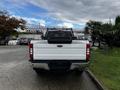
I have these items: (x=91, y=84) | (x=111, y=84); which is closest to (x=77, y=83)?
(x=91, y=84)

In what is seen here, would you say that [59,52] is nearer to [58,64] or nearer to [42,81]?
[58,64]

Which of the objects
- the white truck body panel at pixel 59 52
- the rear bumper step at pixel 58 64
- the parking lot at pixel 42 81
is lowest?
the parking lot at pixel 42 81

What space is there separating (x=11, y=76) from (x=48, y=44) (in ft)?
8.22

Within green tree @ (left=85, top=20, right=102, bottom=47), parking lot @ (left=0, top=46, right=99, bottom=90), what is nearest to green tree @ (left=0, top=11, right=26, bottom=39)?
green tree @ (left=85, top=20, right=102, bottom=47)

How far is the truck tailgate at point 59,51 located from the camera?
424 inches

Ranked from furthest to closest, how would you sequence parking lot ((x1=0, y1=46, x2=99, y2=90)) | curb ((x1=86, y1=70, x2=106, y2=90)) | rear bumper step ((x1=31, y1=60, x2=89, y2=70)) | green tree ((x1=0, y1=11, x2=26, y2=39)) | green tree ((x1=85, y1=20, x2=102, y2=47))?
green tree ((x1=0, y1=11, x2=26, y2=39))
green tree ((x1=85, y1=20, x2=102, y2=47))
rear bumper step ((x1=31, y1=60, x2=89, y2=70))
parking lot ((x1=0, y1=46, x2=99, y2=90))
curb ((x1=86, y1=70, x2=106, y2=90))

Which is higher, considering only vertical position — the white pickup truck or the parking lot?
the white pickup truck

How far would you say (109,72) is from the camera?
13281 mm

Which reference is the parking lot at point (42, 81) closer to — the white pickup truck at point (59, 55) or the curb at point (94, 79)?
the curb at point (94, 79)

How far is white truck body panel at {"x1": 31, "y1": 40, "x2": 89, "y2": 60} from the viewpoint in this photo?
1077 cm

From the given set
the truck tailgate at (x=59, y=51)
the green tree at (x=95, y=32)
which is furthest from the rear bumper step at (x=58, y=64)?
the green tree at (x=95, y=32)

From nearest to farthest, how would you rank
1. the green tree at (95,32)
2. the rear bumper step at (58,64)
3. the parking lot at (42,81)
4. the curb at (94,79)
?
the curb at (94,79) < the parking lot at (42,81) < the rear bumper step at (58,64) < the green tree at (95,32)

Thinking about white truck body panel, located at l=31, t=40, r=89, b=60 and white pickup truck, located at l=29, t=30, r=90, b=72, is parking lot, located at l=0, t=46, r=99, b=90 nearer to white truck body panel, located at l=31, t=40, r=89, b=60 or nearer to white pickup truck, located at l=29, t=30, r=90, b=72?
white pickup truck, located at l=29, t=30, r=90, b=72

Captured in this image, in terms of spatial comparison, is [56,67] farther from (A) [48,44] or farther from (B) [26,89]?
(B) [26,89]
